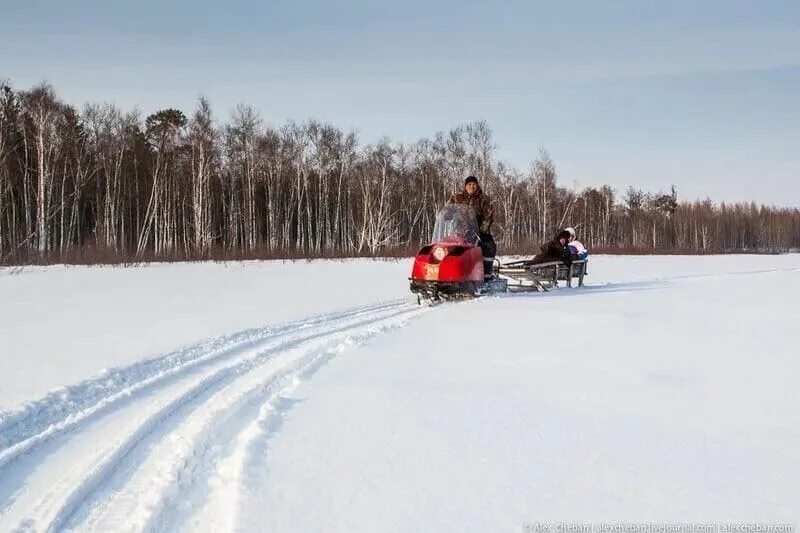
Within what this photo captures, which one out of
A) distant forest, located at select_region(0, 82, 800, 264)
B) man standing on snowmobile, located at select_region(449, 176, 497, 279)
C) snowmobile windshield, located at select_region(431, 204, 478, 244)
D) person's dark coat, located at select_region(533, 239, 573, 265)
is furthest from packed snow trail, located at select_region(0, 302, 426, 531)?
distant forest, located at select_region(0, 82, 800, 264)

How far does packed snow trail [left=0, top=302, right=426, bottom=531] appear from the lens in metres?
2.53

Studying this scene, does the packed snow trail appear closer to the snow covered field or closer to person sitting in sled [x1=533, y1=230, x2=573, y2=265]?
the snow covered field

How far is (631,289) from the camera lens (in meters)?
13.2

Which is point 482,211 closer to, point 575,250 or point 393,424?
point 575,250

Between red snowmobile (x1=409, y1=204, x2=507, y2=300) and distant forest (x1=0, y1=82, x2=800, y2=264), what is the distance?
16799 millimetres

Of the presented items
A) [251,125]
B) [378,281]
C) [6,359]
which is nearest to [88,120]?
[251,125]

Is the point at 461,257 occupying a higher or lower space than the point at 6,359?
higher

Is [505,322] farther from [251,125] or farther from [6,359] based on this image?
[251,125]

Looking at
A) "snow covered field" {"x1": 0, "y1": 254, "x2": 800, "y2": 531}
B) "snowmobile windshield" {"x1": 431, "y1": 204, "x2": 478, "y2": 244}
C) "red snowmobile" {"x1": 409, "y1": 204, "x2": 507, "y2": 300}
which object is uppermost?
"snowmobile windshield" {"x1": 431, "y1": 204, "x2": 478, "y2": 244}

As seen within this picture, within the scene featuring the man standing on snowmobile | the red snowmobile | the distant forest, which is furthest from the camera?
the distant forest

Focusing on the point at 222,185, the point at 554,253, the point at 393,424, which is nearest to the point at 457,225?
the point at 554,253

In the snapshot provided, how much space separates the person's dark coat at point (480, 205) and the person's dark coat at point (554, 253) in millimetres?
2512

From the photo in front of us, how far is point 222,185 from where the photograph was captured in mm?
37750

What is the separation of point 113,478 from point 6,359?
3231 millimetres
